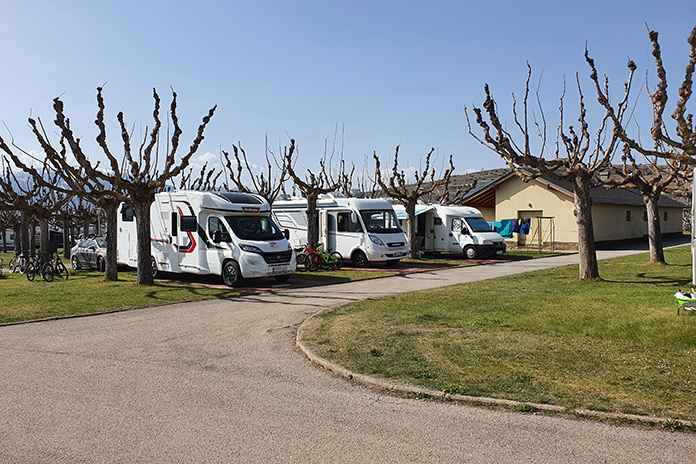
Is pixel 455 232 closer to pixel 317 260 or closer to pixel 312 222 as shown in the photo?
pixel 312 222

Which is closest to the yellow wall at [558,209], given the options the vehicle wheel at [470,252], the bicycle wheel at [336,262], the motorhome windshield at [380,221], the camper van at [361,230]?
the vehicle wheel at [470,252]

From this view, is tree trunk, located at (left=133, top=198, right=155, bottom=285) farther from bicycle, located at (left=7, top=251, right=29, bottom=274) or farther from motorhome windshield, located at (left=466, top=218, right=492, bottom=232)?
motorhome windshield, located at (left=466, top=218, right=492, bottom=232)

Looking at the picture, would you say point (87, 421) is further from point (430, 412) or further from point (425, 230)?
point (425, 230)

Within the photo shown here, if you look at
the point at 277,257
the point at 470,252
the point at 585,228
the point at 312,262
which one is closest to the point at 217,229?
the point at 277,257

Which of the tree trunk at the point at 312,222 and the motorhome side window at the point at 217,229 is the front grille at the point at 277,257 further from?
the tree trunk at the point at 312,222

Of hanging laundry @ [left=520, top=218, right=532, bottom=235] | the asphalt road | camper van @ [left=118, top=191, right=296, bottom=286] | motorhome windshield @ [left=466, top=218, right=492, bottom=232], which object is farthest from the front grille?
hanging laundry @ [left=520, top=218, right=532, bottom=235]

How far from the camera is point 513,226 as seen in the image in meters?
30.8

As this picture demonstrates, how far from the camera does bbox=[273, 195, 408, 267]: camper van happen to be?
20.3 meters

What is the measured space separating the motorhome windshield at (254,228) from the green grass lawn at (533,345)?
5176mm

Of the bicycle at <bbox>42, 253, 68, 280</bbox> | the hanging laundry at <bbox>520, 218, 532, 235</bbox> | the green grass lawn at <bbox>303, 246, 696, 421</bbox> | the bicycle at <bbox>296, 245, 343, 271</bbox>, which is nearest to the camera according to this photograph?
the green grass lawn at <bbox>303, 246, 696, 421</bbox>

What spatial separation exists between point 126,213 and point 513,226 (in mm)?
20505

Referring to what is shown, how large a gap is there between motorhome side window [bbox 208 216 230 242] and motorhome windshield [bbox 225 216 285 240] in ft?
0.72

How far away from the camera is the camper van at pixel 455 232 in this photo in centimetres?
2433

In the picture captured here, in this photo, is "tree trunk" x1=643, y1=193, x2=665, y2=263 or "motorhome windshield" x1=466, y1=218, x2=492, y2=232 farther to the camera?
"motorhome windshield" x1=466, y1=218, x2=492, y2=232
